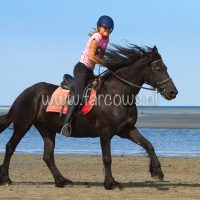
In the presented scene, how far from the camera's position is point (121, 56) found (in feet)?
46.8

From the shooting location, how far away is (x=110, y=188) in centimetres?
1374

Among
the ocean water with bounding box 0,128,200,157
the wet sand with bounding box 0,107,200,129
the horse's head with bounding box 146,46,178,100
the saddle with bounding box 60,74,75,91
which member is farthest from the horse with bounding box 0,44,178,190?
the wet sand with bounding box 0,107,200,129

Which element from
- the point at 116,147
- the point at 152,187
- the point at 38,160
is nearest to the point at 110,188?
the point at 152,187

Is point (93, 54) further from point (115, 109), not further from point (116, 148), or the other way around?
point (116, 148)

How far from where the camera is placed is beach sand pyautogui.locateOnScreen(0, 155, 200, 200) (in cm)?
1296

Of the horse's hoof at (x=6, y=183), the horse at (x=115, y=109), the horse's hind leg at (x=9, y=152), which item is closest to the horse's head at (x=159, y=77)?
the horse at (x=115, y=109)

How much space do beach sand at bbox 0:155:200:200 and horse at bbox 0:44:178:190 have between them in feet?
1.52

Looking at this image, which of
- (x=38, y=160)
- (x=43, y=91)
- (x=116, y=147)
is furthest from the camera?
(x=116, y=147)

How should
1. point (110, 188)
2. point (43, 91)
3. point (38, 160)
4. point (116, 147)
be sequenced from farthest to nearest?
point (116, 147) → point (38, 160) → point (43, 91) → point (110, 188)

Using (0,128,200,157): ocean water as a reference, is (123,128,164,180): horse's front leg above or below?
above

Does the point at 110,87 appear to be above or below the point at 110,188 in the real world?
above

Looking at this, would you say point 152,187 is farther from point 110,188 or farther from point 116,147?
point 116,147

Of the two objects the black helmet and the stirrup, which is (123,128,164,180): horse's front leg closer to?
the stirrup

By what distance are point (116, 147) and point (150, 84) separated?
15.2 metres
